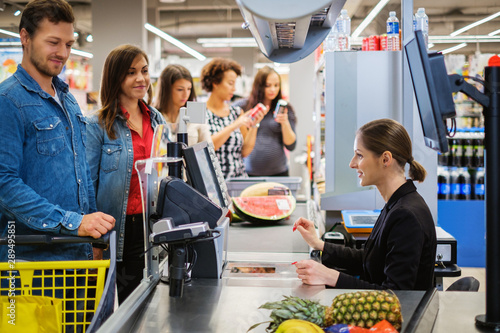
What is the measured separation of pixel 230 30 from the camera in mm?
16453

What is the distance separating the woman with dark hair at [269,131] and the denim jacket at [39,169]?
305 cm

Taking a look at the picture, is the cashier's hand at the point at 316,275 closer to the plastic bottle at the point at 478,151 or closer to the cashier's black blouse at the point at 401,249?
the cashier's black blouse at the point at 401,249

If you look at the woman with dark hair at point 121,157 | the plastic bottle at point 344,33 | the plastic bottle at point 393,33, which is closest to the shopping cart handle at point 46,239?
the woman with dark hair at point 121,157

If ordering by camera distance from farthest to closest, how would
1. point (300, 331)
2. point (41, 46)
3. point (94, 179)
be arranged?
point (94, 179), point (41, 46), point (300, 331)

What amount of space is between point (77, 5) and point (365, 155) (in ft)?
36.4

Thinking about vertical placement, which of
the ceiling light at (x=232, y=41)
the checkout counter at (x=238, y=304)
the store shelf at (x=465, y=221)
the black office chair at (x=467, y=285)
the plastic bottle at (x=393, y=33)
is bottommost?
the store shelf at (x=465, y=221)

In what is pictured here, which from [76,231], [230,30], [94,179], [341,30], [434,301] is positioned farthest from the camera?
[230,30]

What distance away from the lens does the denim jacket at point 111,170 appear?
8.30 ft

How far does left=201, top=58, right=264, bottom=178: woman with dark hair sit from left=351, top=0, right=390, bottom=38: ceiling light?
95 centimetres

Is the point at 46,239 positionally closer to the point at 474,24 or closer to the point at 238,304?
the point at 238,304

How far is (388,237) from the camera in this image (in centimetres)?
200

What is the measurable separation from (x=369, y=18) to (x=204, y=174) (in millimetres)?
2345

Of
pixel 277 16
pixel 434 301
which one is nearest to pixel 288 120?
pixel 434 301

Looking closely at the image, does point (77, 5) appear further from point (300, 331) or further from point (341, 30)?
point (300, 331)
